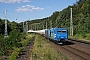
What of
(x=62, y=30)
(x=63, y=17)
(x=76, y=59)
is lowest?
(x=76, y=59)

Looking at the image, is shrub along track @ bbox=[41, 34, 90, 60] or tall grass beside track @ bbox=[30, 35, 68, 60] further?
shrub along track @ bbox=[41, 34, 90, 60]

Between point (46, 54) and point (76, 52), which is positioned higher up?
point (46, 54)

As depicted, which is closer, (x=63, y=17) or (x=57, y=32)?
(x=57, y=32)

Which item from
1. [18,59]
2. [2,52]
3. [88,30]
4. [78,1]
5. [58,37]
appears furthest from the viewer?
[78,1]

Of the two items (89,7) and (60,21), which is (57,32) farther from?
(60,21)

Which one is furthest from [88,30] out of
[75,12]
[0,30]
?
[75,12]

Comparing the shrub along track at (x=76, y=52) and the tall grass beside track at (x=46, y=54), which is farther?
the shrub along track at (x=76, y=52)

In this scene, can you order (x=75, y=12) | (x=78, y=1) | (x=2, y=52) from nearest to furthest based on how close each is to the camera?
(x=2, y=52)
(x=75, y=12)
(x=78, y=1)

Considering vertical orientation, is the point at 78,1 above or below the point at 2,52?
above

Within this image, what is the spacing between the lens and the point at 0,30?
3253 inches

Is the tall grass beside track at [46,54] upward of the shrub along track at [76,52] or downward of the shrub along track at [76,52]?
upward

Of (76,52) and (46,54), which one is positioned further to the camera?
(76,52)

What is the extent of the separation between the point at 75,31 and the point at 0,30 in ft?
90.1

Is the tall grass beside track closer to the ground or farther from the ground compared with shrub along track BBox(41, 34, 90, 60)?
farther from the ground
